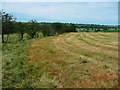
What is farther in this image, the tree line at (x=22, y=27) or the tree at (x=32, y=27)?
the tree at (x=32, y=27)

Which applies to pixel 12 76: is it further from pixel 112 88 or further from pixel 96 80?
pixel 112 88

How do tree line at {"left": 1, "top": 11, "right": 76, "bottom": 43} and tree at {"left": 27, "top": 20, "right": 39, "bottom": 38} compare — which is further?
tree at {"left": 27, "top": 20, "right": 39, "bottom": 38}

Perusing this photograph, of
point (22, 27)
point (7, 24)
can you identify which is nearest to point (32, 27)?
point (22, 27)

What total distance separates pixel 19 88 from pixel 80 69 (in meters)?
2.89

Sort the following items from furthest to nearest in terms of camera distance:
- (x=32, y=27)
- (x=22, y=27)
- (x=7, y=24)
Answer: (x=32, y=27) < (x=22, y=27) < (x=7, y=24)

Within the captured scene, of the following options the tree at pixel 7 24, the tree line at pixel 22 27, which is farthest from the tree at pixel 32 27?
the tree at pixel 7 24

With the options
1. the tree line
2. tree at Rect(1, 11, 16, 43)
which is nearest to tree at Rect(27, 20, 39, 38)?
the tree line

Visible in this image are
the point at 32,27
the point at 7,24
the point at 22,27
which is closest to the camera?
the point at 7,24

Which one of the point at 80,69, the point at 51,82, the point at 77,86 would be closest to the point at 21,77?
the point at 51,82

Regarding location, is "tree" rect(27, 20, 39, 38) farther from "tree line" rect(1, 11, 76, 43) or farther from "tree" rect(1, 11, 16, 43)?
"tree" rect(1, 11, 16, 43)

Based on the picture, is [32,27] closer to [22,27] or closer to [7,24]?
[22,27]

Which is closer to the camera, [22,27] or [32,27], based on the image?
[22,27]

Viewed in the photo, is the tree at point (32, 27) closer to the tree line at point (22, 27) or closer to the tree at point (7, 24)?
the tree line at point (22, 27)

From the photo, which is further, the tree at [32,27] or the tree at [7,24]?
Result: the tree at [32,27]
